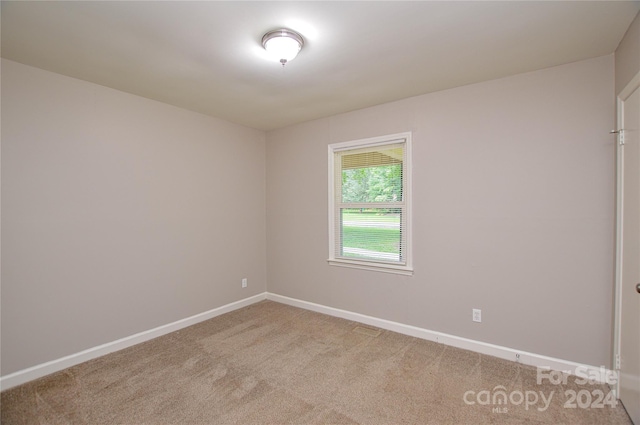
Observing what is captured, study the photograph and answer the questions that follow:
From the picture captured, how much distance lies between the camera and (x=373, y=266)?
3.48 m

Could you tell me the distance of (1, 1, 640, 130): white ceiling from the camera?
1.76 metres

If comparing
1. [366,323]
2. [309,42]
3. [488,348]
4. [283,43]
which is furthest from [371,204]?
[283,43]

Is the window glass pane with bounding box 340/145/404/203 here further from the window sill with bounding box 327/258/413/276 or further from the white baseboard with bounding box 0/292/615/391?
the white baseboard with bounding box 0/292/615/391

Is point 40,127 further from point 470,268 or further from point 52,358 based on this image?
point 470,268

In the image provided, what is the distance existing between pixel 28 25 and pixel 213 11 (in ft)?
4.05

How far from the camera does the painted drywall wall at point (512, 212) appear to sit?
2.35m

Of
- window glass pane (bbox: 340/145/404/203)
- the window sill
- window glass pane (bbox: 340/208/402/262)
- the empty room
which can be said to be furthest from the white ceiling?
the window sill

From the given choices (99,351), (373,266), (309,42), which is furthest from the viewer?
(373,266)

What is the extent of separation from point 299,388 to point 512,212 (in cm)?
235

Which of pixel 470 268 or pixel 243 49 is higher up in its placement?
pixel 243 49

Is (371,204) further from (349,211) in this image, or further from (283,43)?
(283,43)

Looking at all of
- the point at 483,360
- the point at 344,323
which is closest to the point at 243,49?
the point at 344,323

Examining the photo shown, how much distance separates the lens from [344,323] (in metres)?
3.54

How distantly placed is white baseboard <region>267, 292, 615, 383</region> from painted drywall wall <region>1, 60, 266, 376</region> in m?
1.72
